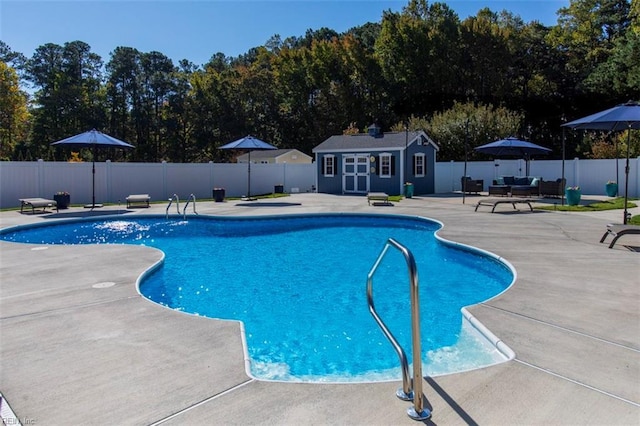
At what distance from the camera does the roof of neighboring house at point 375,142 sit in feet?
71.2

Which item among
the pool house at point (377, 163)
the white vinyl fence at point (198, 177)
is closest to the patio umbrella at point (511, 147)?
the pool house at point (377, 163)

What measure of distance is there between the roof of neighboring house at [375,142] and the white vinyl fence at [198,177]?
2395 mm

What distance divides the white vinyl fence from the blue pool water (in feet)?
19.7

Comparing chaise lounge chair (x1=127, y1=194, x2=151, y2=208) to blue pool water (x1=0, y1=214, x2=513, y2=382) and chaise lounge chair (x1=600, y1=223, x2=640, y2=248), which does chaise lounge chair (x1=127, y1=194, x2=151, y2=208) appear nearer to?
blue pool water (x1=0, y1=214, x2=513, y2=382)

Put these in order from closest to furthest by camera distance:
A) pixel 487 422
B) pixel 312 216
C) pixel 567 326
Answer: pixel 487 422
pixel 567 326
pixel 312 216

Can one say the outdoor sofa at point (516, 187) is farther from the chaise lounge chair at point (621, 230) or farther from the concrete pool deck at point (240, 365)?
the concrete pool deck at point (240, 365)

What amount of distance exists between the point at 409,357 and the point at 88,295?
3.87 metres

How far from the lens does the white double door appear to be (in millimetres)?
22734

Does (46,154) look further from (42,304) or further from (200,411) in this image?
(200,411)

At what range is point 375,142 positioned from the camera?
74.3 ft

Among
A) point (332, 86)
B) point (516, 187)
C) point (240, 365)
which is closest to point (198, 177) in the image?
point (516, 187)

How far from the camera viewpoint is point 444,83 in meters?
34.8

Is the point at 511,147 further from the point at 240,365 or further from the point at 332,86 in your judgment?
the point at 332,86

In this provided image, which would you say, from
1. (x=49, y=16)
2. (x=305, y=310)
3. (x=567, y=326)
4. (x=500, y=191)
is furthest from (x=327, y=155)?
(x=567, y=326)
